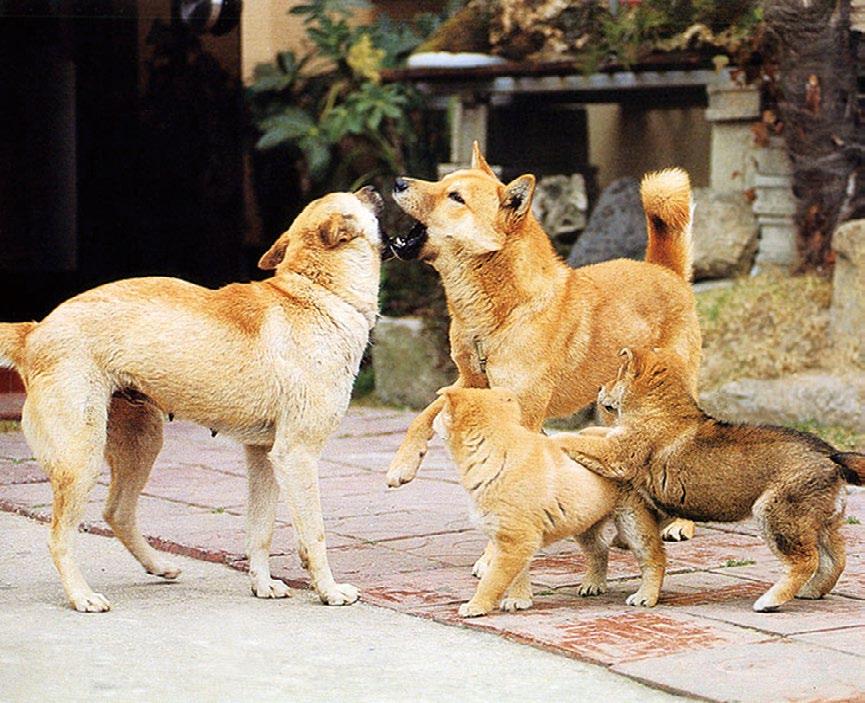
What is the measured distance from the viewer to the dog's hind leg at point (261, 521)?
5391mm

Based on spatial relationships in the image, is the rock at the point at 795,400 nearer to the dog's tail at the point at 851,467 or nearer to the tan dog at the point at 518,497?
the dog's tail at the point at 851,467

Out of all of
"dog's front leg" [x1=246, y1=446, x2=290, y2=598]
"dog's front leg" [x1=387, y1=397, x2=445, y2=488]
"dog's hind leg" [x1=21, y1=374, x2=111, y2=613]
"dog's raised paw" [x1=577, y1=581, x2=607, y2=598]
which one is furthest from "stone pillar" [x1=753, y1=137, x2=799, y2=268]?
"dog's hind leg" [x1=21, y1=374, x2=111, y2=613]

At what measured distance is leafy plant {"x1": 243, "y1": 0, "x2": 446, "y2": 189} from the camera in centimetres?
1189

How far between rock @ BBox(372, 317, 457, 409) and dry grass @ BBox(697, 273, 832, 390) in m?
1.78

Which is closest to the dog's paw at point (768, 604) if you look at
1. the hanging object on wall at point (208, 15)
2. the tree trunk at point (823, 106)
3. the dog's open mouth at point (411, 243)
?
the dog's open mouth at point (411, 243)

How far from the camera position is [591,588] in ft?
17.7

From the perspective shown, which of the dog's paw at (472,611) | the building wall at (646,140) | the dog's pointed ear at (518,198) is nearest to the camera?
the dog's paw at (472,611)

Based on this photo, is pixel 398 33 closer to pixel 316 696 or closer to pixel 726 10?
pixel 726 10

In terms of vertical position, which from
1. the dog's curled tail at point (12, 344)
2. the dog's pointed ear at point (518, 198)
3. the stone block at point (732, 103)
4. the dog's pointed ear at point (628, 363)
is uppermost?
the stone block at point (732, 103)

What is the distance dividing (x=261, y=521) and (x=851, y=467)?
6.57ft

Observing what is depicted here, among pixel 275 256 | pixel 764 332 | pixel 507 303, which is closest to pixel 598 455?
pixel 507 303

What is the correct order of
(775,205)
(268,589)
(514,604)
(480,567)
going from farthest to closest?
(775,205) < (480,567) < (268,589) < (514,604)

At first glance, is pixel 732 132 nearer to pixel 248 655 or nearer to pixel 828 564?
pixel 828 564

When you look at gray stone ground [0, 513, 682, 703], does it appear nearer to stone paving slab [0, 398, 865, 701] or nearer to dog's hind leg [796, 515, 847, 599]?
stone paving slab [0, 398, 865, 701]
